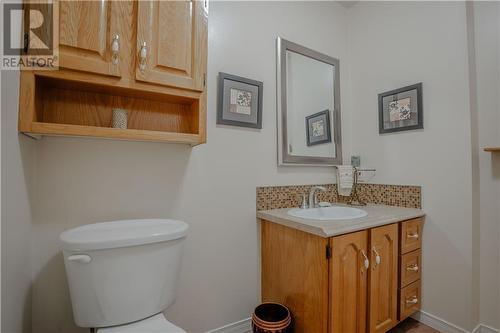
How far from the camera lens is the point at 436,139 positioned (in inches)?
60.7

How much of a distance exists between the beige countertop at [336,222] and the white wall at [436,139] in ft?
0.71

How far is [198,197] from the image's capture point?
1.34 m

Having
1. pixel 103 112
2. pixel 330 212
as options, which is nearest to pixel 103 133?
pixel 103 112

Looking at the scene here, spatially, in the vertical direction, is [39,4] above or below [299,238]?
above

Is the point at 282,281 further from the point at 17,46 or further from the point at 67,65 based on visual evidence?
the point at 17,46

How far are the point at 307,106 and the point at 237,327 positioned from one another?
163 centimetres

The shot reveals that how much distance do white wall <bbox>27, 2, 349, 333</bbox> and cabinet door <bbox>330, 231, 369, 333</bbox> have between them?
58 cm

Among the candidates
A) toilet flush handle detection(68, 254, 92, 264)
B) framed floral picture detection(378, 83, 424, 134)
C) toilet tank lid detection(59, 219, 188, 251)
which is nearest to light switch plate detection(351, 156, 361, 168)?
framed floral picture detection(378, 83, 424, 134)

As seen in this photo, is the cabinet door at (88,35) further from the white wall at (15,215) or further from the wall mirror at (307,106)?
the wall mirror at (307,106)

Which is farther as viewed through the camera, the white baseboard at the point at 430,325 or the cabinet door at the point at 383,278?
the white baseboard at the point at 430,325

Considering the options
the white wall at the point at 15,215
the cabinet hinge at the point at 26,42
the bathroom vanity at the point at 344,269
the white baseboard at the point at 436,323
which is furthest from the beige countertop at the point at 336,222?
the cabinet hinge at the point at 26,42

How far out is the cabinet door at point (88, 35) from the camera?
86 cm

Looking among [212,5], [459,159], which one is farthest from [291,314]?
[212,5]

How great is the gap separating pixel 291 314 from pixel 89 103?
1537 mm
